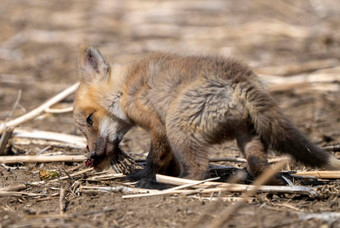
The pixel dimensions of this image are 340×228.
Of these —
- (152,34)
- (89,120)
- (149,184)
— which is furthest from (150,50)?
(149,184)

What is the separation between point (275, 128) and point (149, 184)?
1.55 meters

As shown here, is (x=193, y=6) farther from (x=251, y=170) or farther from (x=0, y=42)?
(x=251, y=170)

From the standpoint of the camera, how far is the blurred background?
11.7 metres

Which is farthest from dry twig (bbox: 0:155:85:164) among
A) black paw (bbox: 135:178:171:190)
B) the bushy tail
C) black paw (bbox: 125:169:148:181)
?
the bushy tail

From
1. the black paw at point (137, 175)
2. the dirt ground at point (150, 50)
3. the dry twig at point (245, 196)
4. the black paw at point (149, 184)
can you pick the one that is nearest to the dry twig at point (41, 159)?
the dirt ground at point (150, 50)

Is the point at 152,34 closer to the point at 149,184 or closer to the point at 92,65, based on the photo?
the point at 92,65

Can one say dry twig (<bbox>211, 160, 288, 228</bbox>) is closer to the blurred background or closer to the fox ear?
the fox ear

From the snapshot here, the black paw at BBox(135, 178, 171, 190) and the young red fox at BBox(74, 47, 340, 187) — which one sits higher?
the young red fox at BBox(74, 47, 340, 187)

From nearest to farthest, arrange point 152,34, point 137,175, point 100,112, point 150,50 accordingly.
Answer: point 137,175, point 100,112, point 150,50, point 152,34

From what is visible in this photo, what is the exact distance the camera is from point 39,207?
5281 mm

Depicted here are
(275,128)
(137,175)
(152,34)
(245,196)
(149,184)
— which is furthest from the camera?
(152,34)

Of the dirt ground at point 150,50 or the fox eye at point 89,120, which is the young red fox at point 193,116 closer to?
the fox eye at point 89,120

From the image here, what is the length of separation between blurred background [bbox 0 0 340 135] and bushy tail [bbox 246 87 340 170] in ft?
16.2

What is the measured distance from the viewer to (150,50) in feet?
43.1
